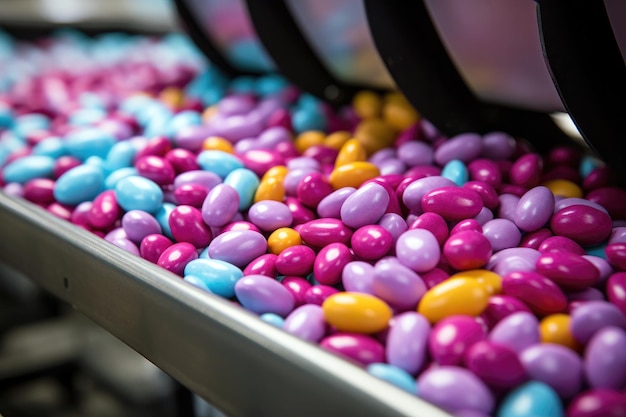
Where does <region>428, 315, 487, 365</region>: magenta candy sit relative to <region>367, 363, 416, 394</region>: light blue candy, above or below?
above

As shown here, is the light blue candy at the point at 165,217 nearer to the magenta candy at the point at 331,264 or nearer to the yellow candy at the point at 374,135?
the magenta candy at the point at 331,264

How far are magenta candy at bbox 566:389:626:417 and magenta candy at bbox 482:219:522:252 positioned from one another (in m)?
0.36

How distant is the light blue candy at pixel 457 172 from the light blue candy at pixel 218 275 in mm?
493

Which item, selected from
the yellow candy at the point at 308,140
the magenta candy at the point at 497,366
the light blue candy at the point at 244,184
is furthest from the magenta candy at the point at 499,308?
the yellow candy at the point at 308,140

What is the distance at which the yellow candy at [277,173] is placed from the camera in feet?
4.23

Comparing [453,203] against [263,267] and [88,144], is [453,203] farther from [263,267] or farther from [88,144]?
[88,144]

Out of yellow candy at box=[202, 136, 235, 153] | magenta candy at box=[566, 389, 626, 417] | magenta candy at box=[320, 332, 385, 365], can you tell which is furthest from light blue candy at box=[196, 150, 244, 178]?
magenta candy at box=[566, 389, 626, 417]

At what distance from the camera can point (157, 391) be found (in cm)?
251

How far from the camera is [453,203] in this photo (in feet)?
3.50

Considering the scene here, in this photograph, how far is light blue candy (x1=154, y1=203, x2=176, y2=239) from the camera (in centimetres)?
121

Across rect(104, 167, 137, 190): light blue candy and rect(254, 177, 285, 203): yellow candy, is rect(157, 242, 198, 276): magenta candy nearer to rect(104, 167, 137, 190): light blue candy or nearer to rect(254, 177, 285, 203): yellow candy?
rect(254, 177, 285, 203): yellow candy

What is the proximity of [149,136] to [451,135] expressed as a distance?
774 mm

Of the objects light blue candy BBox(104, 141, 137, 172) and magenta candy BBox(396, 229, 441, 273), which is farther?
light blue candy BBox(104, 141, 137, 172)

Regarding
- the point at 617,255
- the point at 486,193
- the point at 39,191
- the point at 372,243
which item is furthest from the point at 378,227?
the point at 39,191
